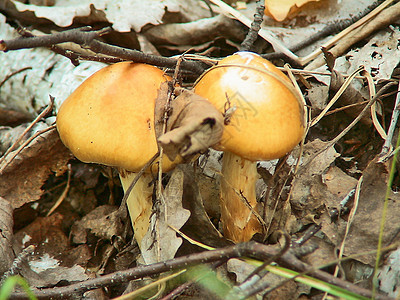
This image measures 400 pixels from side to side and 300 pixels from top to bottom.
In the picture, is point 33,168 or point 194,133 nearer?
point 194,133

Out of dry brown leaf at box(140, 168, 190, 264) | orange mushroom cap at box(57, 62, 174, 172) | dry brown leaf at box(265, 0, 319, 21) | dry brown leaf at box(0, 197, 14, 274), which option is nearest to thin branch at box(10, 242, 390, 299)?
dry brown leaf at box(140, 168, 190, 264)

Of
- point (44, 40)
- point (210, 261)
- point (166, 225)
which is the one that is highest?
point (44, 40)

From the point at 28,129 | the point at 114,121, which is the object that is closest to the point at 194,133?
the point at 114,121

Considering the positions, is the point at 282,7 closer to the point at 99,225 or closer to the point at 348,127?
the point at 348,127

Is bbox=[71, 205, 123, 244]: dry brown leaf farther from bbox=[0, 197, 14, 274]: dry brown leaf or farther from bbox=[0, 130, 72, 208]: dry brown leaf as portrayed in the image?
bbox=[0, 197, 14, 274]: dry brown leaf

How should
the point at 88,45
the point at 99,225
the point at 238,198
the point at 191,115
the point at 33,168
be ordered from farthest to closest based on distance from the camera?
the point at 33,168 < the point at 99,225 < the point at 238,198 < the point at 88,45 < the point at 191,115

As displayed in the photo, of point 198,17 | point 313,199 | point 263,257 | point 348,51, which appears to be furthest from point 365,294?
point 198,17
